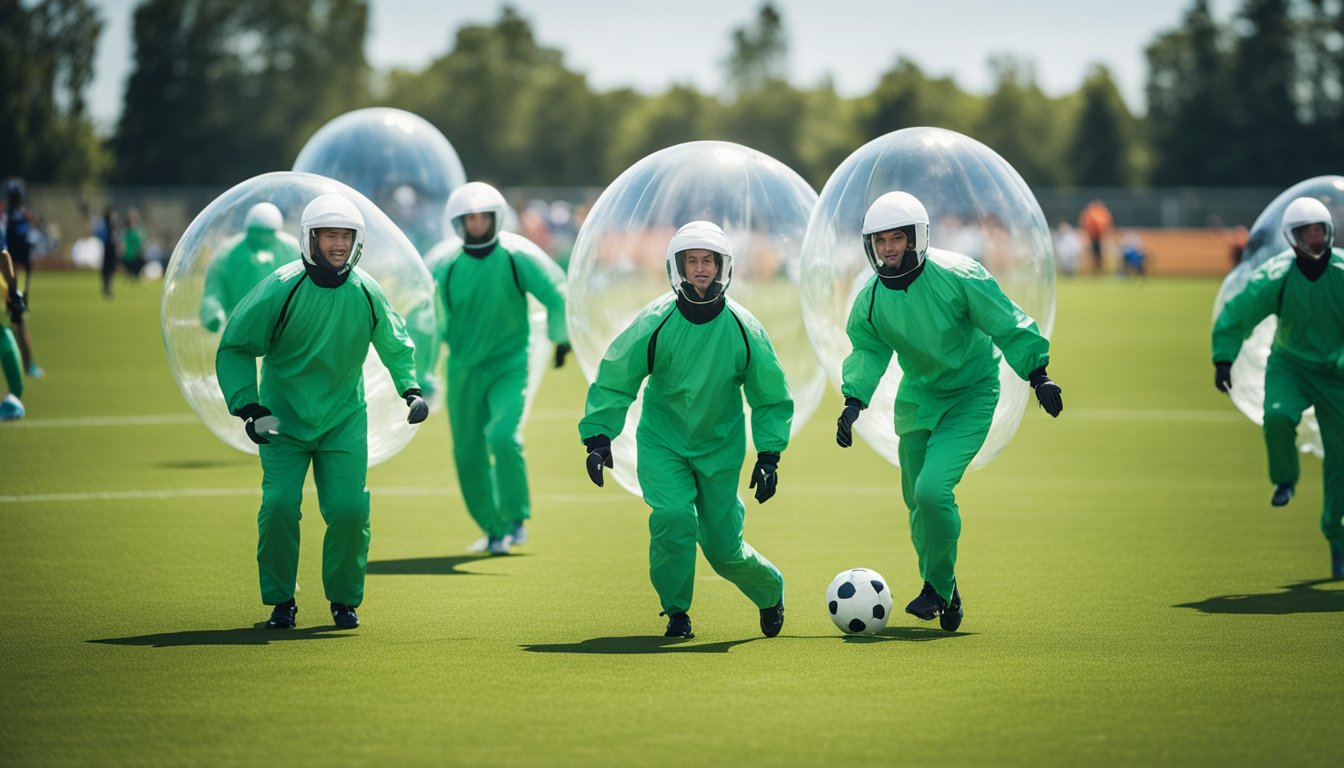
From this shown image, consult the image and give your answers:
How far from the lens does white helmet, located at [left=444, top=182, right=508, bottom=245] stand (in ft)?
40.8

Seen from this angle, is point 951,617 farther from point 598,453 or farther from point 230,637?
point 230,637

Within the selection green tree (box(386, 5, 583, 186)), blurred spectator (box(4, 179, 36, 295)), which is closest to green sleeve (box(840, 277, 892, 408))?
blurred spectator (box(4, 179, 36, 295))

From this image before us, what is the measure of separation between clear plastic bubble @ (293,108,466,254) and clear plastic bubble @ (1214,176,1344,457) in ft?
26.1

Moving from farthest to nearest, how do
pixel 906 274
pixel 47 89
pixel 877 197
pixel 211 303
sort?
1. pixel 47 89
2. pixel 211 303
3. pixel 877 197
4. pixel 906 274

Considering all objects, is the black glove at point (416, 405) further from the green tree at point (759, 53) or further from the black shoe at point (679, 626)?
the green tree at point (759, 53)

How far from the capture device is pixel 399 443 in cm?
1045

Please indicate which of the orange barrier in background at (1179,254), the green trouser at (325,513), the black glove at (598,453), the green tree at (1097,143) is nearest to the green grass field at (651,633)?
the green trouser at (325,513)

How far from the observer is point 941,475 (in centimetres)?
923

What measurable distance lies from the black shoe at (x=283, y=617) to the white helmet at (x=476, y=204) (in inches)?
161

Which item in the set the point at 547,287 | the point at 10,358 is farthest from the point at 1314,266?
the point at 10,358

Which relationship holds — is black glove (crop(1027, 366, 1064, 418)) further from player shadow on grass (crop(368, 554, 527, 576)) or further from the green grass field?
player shadow on grass (crop(368, 554, 527, 576))

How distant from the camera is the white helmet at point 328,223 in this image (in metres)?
9.06

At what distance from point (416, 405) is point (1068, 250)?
51731 mm

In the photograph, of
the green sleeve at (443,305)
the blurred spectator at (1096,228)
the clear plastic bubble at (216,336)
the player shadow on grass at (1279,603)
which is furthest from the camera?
the blurred spectator at (1096,228)
